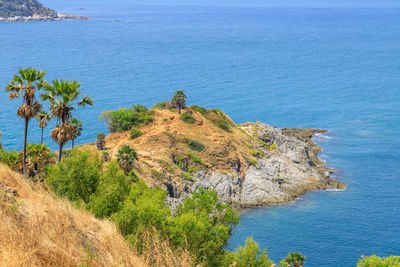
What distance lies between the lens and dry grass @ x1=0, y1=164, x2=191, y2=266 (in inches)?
590

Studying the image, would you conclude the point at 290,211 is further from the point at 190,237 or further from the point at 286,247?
the point at 190,237

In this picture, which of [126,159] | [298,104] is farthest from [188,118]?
[298,104]

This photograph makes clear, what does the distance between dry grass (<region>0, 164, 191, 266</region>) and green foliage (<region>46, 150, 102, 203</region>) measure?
278 inches

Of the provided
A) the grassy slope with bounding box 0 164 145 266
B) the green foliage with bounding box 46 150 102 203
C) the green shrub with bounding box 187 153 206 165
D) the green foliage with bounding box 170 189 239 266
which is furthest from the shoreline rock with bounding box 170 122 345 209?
the grassy slope with bounding box 0 164 145 266

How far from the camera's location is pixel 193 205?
99.6 ft

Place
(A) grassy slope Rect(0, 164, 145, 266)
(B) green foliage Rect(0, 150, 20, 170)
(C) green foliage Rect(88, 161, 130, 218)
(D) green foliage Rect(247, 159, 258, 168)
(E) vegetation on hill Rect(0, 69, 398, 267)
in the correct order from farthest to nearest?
(D) green foliage Rect(247, 159, 258, 168) < (B) green foliage Rect(0, 150, 20, 170) < (C) green foliage Rect(88, 161, 130, 218) < (E) vegetation on hill Rect(0, 69, 398, 267) < (A) grassy slope Rect(0, 164, 145, 266)

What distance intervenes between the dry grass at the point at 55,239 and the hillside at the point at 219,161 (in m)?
39.6

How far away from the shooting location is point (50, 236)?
54.4 ft

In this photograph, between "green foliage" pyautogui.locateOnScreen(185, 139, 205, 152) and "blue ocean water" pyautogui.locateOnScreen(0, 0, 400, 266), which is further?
"green foliage" pyautogui.locateOnScreen(185, 139, 205, 152)

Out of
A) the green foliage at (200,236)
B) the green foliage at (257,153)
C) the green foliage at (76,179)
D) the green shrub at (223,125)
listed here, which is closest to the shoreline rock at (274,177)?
the green foliage at (257,153)

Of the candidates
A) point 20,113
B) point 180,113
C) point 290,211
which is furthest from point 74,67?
point 20,113

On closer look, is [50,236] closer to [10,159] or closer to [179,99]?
[10,159]

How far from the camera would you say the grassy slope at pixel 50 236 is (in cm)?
1493

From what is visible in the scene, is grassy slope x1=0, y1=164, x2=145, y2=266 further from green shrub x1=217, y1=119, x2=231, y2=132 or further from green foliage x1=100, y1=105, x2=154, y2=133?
green shrub x1=217, y1=119, x2=231, y2=132
